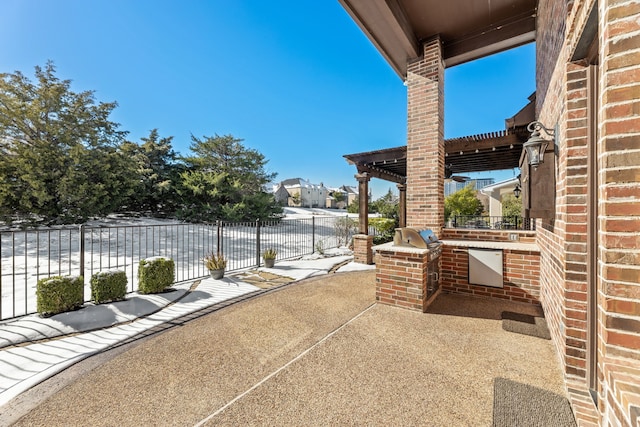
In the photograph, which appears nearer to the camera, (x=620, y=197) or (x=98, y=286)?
(x=620, y=197)

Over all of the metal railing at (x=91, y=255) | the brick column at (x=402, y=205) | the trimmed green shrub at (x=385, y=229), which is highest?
the brick column at (x=402, y=205)

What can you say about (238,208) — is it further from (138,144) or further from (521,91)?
(521,91)

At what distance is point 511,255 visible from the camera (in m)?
3.63

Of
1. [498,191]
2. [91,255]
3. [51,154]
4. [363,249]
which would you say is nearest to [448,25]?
[363,249]

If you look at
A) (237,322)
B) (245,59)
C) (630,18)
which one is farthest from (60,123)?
(630,18)

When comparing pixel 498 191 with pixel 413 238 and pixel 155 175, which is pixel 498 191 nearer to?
pixel 413 238

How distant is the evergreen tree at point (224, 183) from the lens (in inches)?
674

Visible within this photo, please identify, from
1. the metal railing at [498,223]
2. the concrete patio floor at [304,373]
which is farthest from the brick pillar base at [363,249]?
the metal railing at [498,223]

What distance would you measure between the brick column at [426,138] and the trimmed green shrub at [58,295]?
5.48 m

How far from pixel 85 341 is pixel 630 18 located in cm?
486

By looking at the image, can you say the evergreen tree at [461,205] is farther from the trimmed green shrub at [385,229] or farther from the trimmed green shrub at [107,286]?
the trimmed green shrub at [107,286]

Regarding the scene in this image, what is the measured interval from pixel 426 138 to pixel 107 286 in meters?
5.88

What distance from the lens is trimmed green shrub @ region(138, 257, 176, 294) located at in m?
4.05

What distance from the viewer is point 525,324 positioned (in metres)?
2.88
